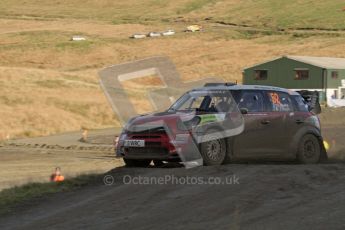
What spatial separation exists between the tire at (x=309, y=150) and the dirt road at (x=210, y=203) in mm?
2010

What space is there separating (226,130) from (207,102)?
0.72 meters

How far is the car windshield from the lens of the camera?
42.2 feet

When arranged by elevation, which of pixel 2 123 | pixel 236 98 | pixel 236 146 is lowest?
pixel 2 123

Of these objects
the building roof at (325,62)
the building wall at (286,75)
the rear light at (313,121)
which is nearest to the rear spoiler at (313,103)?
the rear light at (313,121)

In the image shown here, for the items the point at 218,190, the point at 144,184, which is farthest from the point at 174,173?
the point at 218,190

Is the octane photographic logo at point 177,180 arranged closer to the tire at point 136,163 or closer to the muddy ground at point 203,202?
the muddy ground at point 203,202

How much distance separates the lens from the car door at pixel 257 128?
12.9 m

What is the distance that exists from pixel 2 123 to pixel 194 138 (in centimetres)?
3734

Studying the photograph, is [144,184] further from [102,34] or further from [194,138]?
[102,34]

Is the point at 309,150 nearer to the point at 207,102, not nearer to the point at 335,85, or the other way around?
the point at 207,102

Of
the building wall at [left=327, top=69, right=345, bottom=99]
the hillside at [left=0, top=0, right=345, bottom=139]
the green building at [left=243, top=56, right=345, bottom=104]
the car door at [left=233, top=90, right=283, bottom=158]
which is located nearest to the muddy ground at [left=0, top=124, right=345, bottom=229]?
the car door at [left=233, top=90, right=283, bottom=158]

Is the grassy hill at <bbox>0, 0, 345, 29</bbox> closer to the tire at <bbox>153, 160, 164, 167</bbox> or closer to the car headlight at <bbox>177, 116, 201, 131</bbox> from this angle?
the tire at <bbox>153, 160, 164, 167</bbox>

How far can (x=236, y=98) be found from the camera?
1305cm

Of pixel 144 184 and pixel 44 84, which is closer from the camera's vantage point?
pixel 144 184
